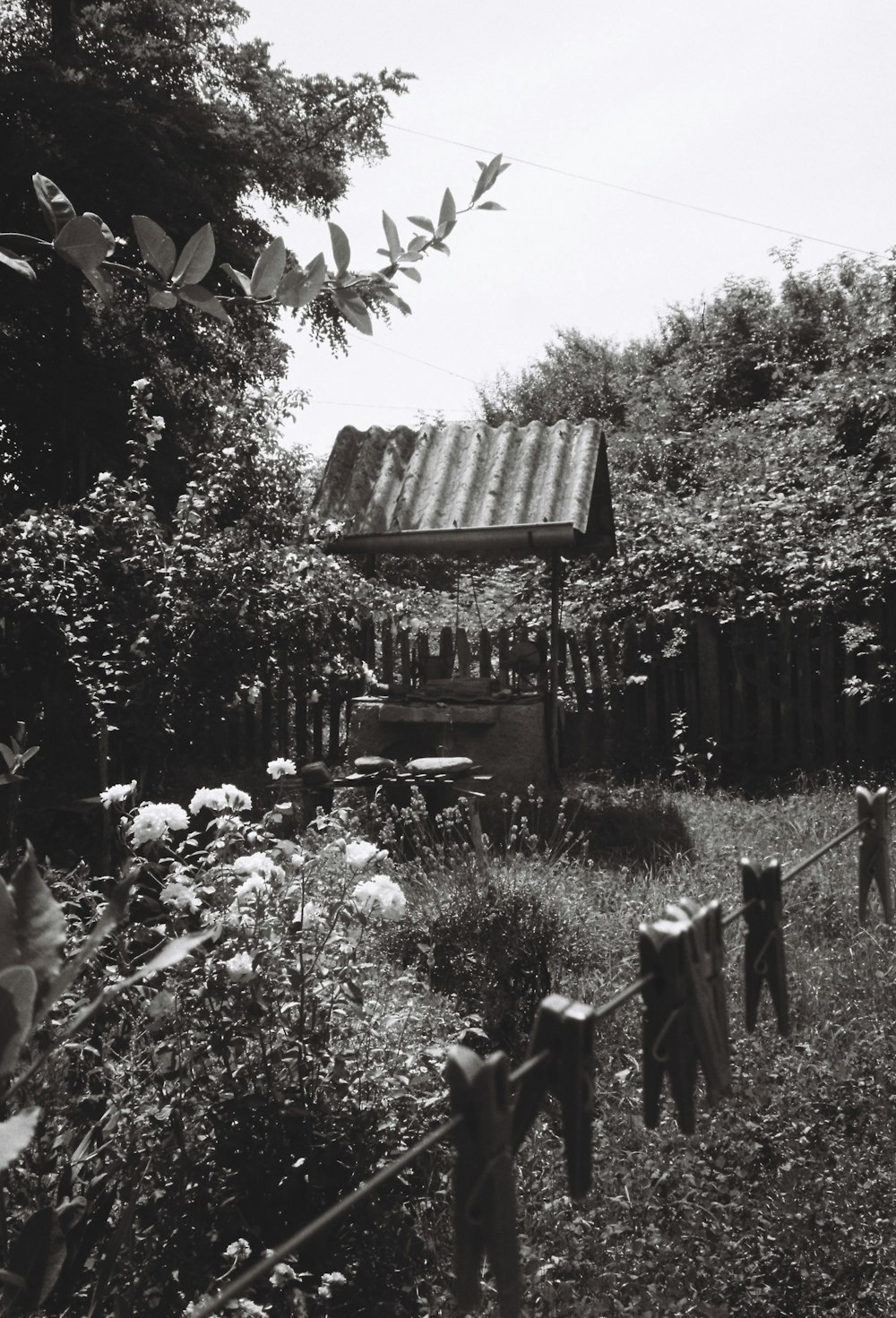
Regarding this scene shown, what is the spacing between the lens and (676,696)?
8.50 m

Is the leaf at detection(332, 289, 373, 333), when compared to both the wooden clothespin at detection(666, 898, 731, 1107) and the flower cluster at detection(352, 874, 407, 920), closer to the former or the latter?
the wooden clothespin at detection(666, 898, 731, 1107)

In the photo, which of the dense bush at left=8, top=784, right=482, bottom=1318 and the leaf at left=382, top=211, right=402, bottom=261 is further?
the dense bush at left=8, top=784, right=482, bottom=1318

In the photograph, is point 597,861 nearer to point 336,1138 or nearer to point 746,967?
point 336,1138

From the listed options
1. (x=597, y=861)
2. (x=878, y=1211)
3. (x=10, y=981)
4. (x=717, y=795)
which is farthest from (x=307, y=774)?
(x=10, y=981)

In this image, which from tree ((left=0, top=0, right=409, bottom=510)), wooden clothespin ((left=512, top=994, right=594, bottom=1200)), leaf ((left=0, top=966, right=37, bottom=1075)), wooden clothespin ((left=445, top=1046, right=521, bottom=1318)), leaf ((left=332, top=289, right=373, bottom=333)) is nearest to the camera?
leaf ((left=0, top=966, right=37, bottom=1075))

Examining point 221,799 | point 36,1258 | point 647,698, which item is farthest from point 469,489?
point 36,1258

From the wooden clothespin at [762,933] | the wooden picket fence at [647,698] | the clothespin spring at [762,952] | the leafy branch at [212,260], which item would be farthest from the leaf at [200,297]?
the wooden picket fence at [647,698]

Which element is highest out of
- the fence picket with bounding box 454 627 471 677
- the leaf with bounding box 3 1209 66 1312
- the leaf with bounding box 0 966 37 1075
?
the fence picket with bounding box 454 627 471 677

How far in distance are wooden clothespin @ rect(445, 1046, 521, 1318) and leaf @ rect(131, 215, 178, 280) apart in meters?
0.91

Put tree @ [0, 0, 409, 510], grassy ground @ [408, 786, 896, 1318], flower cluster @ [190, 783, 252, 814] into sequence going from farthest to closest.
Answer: tree @ [0, 0, 409, 510]
flower cluster @ [190, 783, 252, 814]
grassy ground @ [408, 786, 896, 1318]

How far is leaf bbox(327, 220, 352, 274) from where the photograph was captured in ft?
4.61

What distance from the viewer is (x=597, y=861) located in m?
5.86

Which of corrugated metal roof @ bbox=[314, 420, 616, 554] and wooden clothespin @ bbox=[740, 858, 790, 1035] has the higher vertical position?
corrugated metal roof @ bbox=[314, 420, 616, 554]

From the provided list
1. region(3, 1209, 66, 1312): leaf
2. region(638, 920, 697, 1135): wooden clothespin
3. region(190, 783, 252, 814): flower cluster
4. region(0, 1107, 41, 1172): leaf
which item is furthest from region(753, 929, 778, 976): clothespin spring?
region(190, 783, 252, 814): flower cluster
